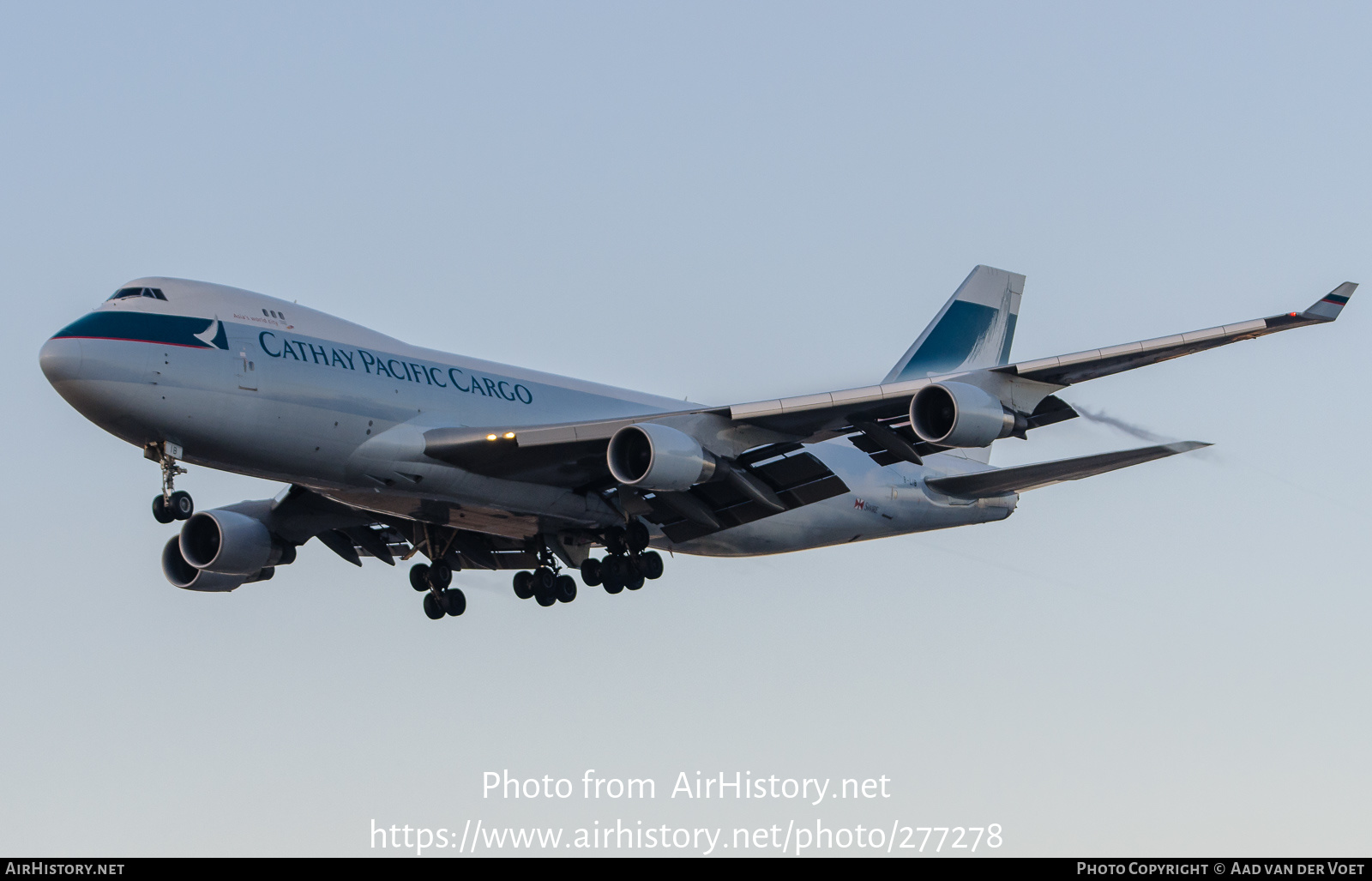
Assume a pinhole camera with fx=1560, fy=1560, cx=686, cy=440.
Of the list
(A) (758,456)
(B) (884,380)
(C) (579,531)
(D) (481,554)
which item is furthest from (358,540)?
(B) (884,380)

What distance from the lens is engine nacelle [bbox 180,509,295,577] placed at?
3603 cm

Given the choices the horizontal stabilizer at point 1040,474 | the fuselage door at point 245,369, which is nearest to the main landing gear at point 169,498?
the fuselage door at point 245,369

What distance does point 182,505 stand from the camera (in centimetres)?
2798

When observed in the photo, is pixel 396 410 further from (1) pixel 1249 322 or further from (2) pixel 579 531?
(1) pixel 1249 322

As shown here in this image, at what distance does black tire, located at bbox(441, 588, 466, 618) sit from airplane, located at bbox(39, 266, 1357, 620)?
44 mm

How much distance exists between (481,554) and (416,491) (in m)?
6.56

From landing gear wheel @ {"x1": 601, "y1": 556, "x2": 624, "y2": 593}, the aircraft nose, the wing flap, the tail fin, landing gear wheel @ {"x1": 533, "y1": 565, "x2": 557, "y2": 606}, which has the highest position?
A: the tail fin

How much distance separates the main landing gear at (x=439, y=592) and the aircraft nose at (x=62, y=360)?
11.1 metres

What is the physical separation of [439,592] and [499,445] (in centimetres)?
687

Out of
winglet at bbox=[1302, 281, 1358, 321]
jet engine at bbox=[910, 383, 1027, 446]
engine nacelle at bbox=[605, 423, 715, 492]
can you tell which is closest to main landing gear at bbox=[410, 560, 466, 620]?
engine nacelle at bbox=[605, 423, 715, 492]

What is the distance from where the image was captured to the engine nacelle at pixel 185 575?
36.5 m

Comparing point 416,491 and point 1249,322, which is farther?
point 416,491

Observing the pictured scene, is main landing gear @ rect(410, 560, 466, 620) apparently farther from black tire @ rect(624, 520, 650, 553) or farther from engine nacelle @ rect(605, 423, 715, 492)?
engine nacelle @ rect(605, 423, 715, 492)

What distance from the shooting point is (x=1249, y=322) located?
87.2 ft
